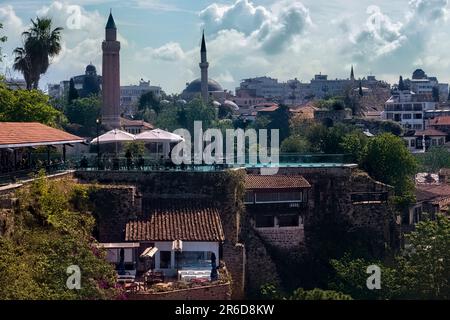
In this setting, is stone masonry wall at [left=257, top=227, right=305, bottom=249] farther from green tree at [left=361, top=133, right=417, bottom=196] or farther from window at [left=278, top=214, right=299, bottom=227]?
green tree at [left=361, top=133, right=417, bottom=196]

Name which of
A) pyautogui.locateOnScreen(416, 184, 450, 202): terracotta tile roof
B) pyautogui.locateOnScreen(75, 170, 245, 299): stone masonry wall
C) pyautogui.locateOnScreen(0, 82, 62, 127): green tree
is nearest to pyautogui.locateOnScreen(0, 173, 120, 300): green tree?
pyautogui.locateOnScreen(75, 170, 245, 299): stone masonry wall

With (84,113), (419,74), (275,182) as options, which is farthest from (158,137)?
(419,74)

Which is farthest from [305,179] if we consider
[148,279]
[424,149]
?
[424,149]

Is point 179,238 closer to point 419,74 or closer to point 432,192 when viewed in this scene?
point 432,192

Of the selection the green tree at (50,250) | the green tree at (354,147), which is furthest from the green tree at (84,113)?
the green tree at (50,250)
